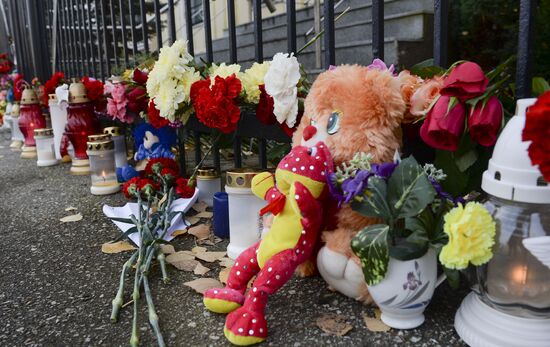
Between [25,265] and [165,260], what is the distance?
0.45 metres

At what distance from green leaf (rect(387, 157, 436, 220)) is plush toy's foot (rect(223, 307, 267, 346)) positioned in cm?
36

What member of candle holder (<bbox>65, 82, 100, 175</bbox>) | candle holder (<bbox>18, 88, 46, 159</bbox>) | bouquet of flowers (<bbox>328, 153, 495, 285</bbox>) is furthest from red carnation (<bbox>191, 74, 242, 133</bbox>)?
candle holder (<bbox>18, 88, 46, 159</bbox>)

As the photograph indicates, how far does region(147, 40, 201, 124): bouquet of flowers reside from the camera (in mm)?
1798

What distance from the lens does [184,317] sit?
113cm

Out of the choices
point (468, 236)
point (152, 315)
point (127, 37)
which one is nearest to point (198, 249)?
point (152, 315)

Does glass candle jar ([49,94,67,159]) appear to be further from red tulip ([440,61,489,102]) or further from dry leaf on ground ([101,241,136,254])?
red tulip ([440,61,489,102])

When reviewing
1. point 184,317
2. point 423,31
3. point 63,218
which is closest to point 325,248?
point 184,317

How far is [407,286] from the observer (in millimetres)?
965

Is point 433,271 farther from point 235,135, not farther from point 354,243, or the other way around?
point 235,135

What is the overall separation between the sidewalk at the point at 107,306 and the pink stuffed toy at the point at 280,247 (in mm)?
51

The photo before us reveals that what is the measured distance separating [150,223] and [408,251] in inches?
36.5

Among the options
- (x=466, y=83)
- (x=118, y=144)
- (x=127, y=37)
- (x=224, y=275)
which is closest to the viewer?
(x=466, y=83)

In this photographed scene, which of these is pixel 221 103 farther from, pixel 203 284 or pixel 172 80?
pixel 203 284

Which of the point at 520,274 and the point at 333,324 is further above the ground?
the point at 520,274
